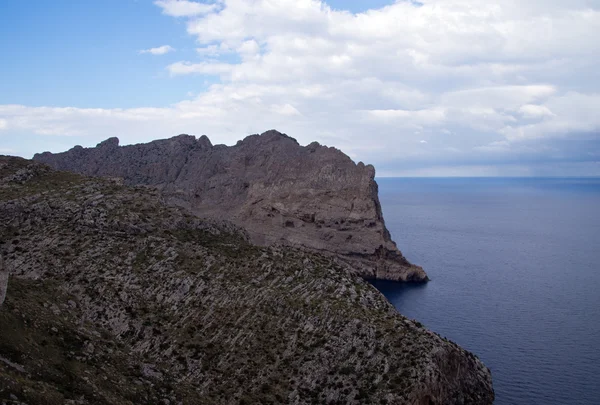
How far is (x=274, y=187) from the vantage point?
147 m

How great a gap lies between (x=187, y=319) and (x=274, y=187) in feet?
338

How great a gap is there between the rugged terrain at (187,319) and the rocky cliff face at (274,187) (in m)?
48.3

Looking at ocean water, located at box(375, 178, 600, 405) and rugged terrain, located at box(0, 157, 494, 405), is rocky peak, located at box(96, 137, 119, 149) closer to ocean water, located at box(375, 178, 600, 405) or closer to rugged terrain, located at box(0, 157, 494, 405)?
ocean water, located at box(375, 178, 600, 405)

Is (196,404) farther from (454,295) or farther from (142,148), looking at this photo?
(142,148)

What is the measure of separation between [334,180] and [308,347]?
323ft

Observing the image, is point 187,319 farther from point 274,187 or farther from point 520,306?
point 274,187

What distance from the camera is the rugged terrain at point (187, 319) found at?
1380 inches

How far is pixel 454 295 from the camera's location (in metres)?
107

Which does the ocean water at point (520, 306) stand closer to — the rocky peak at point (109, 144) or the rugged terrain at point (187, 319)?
the rugged terrain at point (187, 319)

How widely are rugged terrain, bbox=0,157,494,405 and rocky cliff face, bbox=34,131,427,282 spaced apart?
48.3 m

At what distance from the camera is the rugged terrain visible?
35059 mm

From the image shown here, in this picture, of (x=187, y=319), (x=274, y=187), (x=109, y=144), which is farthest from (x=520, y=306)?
(x=109, y=144)

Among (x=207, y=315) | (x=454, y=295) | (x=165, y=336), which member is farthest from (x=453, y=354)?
(x=454, y=295)

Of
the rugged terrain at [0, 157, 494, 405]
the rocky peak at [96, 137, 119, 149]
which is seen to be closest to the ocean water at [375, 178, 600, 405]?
the rugged terrain at [0, 157, 494, 405]
